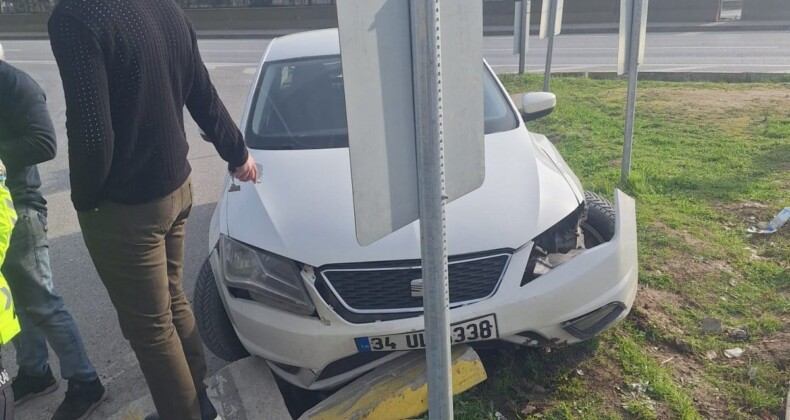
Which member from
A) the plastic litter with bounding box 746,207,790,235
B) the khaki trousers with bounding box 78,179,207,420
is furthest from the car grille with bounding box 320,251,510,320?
the plastic litter with bounding box 746,207,790,235

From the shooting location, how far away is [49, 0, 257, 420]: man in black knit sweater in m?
2.06

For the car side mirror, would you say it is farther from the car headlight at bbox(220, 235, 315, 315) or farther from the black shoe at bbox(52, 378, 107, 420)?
the black shoe at bbox(52, 378, 107, 420)

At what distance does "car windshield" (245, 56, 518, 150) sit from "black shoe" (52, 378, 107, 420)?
61.3 inches

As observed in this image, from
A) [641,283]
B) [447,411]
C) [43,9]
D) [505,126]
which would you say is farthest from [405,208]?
[43,9]

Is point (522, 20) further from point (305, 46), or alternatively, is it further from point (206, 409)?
point (206, 409)

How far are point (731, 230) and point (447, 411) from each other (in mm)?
3544

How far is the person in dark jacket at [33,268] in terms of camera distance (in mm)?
2789

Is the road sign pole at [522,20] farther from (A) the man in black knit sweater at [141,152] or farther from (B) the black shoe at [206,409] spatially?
(B) the black shoe at [206,409]

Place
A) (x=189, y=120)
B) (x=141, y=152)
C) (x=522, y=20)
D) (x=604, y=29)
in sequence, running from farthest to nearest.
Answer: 1. (x=604, y=29)
2. (x=522, y=20)
3. (x=189, y=120)
4. (x=141, y=152)

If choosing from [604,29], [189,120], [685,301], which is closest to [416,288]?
[685,301]

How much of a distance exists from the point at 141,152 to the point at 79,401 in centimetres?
156

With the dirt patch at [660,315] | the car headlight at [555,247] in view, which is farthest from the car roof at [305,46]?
the dirt patch at [660,315]

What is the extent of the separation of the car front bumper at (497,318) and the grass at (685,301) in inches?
11.8

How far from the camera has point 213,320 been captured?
3.27 meters
